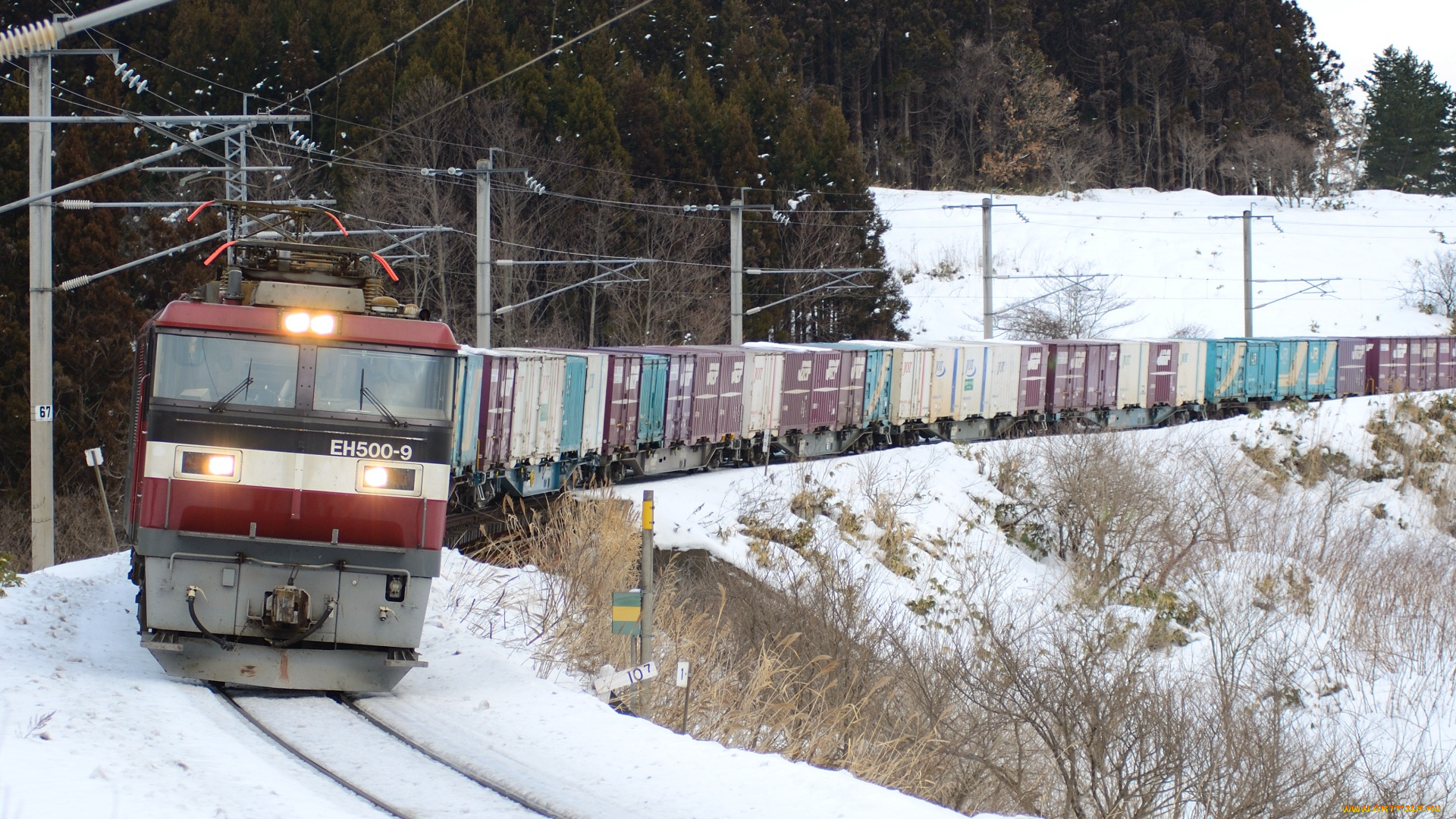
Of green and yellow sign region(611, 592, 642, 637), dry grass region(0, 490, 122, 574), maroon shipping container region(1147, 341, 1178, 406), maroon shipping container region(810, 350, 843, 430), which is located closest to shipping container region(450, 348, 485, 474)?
maroon shipping container region(810, 350, 843, 430)

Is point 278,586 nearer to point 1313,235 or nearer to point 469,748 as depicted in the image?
A: point 469,748

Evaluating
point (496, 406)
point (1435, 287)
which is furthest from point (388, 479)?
point (1435, 287)

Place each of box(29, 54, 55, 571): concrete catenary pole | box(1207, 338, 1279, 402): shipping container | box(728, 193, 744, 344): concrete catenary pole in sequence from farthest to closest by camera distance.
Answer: box(1207, 338, 1279, 402): shipping container < box(728, 193, 744, 344): concrete catenary pole < box(29, 54, 55, 571): concrete catenary pole

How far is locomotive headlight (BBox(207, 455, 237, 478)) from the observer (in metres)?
9.91

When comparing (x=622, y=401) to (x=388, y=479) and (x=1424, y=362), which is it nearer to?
(x=388, y=479)

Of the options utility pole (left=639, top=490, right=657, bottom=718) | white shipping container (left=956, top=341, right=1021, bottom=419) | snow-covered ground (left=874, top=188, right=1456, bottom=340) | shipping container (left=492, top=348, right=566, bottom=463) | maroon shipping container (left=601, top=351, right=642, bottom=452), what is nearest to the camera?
utility pole (left=639, top=490, right=657, bottom=718)

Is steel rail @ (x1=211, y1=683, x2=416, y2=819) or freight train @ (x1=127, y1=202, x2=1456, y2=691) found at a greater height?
freight train @ (x1=127, y1=202, x2=1456, y2=691)

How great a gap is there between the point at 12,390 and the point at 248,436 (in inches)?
966

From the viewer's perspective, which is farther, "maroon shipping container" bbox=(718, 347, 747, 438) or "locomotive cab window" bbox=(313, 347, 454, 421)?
"maroon shipping container" bbox=(718, 347, 747, 438)

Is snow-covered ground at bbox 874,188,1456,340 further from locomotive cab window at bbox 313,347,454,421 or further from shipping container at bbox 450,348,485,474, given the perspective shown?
locomotive cab window at bbox 313,347,454,421

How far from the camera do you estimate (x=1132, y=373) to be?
129 ft

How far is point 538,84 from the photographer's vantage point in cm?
5044

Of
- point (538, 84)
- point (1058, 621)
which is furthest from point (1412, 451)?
point (538, 84)

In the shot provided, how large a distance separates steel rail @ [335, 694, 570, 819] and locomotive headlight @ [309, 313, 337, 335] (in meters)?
2.78
